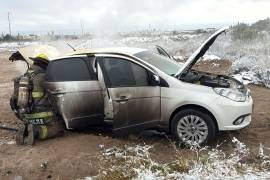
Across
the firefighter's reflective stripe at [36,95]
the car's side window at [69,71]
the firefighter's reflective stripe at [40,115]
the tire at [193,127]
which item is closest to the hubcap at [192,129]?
the tire at [193,127]

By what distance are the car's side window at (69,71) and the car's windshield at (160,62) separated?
95 centimetres

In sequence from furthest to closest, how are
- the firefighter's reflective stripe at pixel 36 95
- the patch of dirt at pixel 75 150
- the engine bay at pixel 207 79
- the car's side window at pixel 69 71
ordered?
1. the firefighter's reflective stripe at pixel 36 95
2. the car's side window at pixel 69 71
3. the engine bay at pixel 207 79
4. the patch of dirt at pixel 75 150

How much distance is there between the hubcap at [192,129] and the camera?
7059 mm

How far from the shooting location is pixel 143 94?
23.9ft

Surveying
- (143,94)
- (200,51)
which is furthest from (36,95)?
(200,51)

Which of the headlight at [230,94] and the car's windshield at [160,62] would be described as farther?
the car's windshield at [160,62]

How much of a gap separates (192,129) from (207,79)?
95cm

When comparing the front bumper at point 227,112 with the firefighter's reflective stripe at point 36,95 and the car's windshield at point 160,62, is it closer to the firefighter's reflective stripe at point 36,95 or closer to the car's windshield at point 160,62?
the car's windshield at point 160,62

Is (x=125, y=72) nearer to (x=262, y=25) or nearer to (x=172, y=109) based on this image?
(x=172, y=109)

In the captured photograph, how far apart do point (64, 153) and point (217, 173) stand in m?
2.77

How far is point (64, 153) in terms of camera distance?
723 centimetres

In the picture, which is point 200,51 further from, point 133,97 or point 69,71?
point 69,71

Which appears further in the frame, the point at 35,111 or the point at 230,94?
the point at 35,111

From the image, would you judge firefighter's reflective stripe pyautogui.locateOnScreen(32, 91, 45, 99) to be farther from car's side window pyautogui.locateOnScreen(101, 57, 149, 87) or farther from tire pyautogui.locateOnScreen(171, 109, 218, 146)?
tire pyautogui.locateOnScreen(171, 109, 218, 146)
